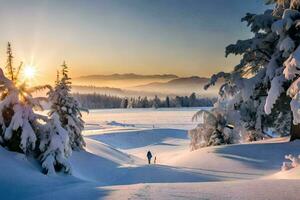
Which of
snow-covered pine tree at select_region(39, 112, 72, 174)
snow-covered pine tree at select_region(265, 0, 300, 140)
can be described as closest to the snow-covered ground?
snow-covered pine tree at select_region(39, 112, 72, 174)

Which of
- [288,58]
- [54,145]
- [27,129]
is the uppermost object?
[288,58]

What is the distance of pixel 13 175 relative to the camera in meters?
10.7

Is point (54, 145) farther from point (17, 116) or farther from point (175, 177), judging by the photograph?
point (175, 177)

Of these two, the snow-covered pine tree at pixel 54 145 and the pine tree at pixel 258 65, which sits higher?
the pine tree at pixel 258 65

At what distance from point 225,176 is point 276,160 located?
3.59 metres

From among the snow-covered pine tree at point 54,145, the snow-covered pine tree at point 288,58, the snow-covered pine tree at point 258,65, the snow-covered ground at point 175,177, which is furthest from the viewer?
the snow-covered pine tree at point 258,65

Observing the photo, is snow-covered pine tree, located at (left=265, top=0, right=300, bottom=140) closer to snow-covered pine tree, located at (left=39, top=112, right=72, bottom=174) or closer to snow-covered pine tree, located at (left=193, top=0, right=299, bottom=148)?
snow-covered pine tree, located at (left=193, top=0, right=299, bottom=148)

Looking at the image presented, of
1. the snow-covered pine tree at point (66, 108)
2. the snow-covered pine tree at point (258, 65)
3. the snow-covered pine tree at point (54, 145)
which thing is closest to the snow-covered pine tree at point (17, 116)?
the snow-covered pine tree at point (54, 145)

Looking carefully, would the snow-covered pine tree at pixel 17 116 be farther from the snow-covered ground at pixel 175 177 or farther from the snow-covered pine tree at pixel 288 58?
the snow-covered pine tree at pixel 288 58

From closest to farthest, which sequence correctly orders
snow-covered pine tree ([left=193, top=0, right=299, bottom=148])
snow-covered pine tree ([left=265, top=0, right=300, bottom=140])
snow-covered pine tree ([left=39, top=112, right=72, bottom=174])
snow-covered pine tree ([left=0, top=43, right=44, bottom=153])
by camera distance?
snow-covered pine tree ([left=265, top=0, right=300, bottom=140])
snow-covered pine tree ([left=0, top=43, right=44, bottom=153])
snow-covered pine tree ([left=39, top=112, right=72, bottom=174])
snow-covered pine tree ([left=193, top=0, right=299, bottom=148])

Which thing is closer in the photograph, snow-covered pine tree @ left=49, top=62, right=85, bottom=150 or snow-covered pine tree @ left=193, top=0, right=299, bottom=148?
snow-covered pine tree @ left=193, top=0, right=299, bottom=148

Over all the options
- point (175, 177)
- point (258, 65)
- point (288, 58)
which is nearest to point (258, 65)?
point (258, 65)

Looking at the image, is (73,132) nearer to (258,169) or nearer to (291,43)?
(258,169)

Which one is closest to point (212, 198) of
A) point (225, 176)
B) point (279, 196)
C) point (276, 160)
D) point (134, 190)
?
point (279, 196)
